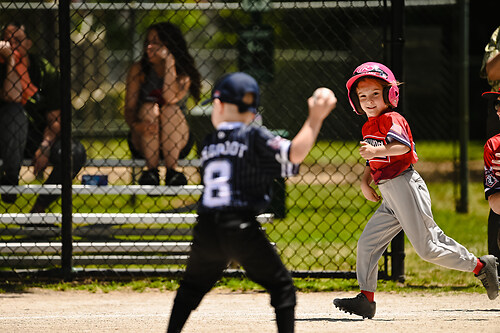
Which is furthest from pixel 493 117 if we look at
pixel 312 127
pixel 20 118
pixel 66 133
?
pixel 20 118

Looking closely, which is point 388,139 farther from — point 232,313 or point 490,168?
point 232,313

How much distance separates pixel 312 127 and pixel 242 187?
403mm

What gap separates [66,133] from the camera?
5.68 meters

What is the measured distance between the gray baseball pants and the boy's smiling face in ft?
1.22

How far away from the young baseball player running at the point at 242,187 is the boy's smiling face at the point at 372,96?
93cm

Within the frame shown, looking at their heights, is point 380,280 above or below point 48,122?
below

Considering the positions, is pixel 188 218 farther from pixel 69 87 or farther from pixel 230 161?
pixel 230 161

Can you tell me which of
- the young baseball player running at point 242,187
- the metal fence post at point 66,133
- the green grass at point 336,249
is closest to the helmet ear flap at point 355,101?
the young baseball player running at point 242,187

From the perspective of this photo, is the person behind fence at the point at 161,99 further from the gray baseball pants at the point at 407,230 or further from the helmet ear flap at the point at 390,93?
the helmet ear flap at the point at 390,93

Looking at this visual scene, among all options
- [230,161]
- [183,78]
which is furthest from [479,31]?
[230,161]

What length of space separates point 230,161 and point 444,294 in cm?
239

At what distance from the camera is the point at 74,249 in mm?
5895

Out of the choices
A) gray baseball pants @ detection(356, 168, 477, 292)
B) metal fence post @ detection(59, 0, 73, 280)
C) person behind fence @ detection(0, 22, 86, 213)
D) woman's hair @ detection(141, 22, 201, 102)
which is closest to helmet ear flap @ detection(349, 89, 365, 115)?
gray baseball pants @ detection(356, 168, 477, 292)

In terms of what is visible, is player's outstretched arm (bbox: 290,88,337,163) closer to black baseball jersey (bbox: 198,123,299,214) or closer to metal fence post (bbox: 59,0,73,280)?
black baseball jersey (bbox: 198,123,299,214)
